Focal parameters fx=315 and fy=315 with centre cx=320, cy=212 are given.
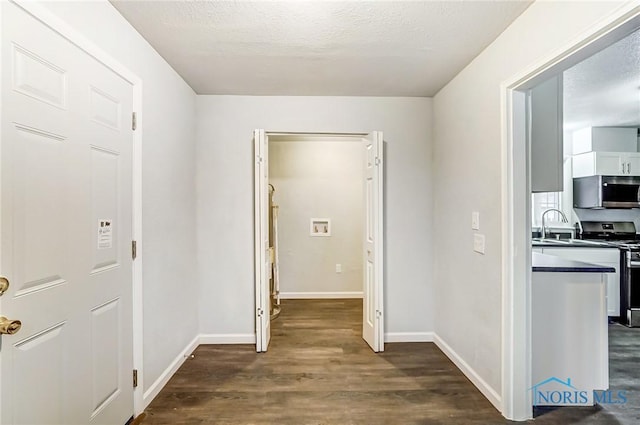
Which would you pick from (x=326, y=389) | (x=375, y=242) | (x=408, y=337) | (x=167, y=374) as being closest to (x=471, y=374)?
(x=408, y=337)

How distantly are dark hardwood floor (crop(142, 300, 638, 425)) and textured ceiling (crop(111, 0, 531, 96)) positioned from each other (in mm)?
2526

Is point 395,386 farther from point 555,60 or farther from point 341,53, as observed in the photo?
point 341,53

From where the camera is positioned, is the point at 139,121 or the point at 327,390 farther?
the point at 327,390

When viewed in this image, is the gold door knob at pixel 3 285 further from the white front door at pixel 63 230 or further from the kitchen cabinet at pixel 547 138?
the kitchen cabinet at pixel 547 138

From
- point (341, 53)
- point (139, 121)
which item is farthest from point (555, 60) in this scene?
point (139, 121)

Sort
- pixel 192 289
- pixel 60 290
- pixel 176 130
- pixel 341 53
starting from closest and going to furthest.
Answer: pixel 60 290 < pixel 341 53 < pixel 176 130 < pixel 192 289

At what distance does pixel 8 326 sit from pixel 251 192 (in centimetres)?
226

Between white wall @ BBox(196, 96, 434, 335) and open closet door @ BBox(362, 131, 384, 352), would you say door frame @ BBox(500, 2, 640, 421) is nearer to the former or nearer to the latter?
open closet door @ BBox(362, 131, 384, 352)

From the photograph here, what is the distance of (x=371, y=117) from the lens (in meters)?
3.32

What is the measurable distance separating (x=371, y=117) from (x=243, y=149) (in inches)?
54.3

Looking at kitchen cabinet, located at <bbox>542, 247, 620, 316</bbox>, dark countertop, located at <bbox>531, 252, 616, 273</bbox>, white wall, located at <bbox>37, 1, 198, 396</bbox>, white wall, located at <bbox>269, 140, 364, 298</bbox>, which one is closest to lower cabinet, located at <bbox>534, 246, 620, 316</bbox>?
kitchen cabinet, located at <bbox>542, 247, 620, 316</bbox>

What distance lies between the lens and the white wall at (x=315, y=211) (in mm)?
4906

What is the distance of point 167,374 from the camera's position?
8.18 feet

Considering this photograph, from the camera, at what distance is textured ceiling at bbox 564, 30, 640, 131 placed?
257 centimetres
